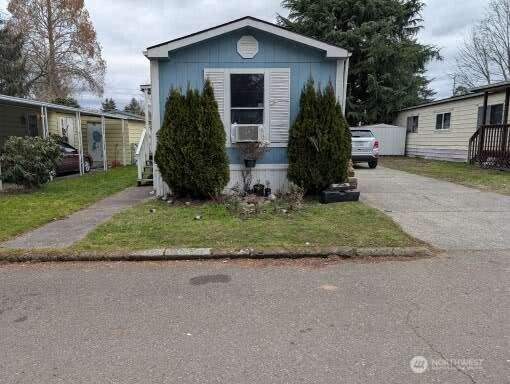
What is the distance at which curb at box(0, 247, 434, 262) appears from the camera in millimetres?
4809

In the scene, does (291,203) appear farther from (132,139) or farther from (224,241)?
(132,139)

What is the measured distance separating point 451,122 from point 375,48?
8.64 m

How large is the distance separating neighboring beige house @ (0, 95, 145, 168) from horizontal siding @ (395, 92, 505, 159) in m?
15.9

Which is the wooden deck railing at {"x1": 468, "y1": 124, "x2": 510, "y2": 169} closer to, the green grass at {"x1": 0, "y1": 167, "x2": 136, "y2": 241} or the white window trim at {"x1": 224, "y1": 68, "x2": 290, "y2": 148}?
the white window trim at {"x1": 224, "y1": 68, "x2": 290, "y2": 148}

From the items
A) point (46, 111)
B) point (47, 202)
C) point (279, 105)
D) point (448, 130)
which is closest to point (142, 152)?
point (47, 202)

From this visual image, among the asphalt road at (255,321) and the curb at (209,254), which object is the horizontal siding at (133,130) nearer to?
the curb at (209,254)

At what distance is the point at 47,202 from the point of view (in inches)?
338

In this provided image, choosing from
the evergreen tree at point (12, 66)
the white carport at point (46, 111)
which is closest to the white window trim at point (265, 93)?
the white carport at point (46, 111)

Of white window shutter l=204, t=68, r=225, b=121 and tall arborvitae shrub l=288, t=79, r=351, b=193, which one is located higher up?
white window shutter l=204, t=68, r=225, b=121

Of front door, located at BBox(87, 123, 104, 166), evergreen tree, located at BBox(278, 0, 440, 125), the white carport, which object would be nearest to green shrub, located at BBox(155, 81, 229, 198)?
the white carport

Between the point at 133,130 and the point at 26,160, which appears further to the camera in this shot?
the point at 133,130

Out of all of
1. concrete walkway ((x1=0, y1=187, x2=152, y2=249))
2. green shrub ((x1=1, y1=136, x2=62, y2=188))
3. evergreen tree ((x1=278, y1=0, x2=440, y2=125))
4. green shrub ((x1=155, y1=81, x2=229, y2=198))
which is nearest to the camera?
concrete walkway ((x1=0, y1=187, x2=152, y2=249))

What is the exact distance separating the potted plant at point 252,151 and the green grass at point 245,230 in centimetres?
155

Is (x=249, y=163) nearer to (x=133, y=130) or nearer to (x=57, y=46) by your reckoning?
(x=133, y=130)
